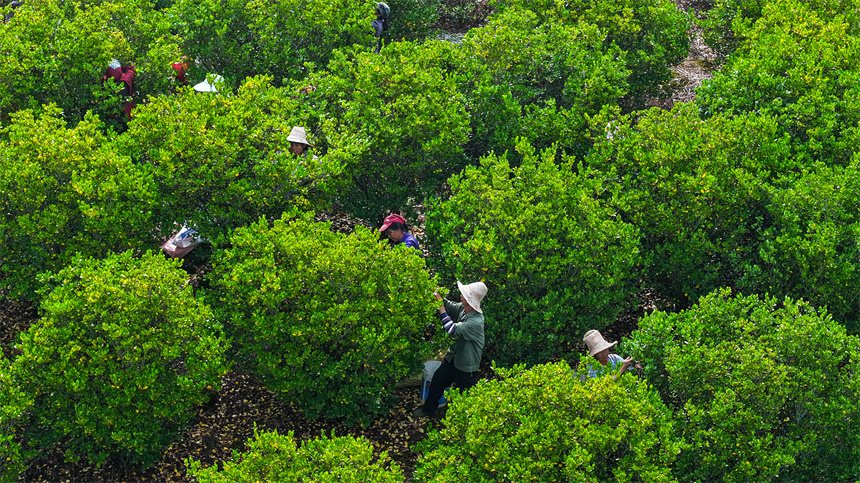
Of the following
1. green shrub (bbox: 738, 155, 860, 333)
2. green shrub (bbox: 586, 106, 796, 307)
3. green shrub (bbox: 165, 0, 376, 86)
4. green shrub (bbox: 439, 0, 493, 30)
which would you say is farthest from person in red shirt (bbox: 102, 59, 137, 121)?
green shrub (bbox: 439, 0, 493, 30)

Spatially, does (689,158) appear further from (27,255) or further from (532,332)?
(27,255)

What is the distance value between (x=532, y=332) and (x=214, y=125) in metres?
4.45

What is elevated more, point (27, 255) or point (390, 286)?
point (390, 286)

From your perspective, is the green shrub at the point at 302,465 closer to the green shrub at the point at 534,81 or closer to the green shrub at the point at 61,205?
the green shrub at the point at 61,205

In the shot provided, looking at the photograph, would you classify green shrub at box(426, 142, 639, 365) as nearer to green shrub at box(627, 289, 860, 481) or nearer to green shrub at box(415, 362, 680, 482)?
green shrub at box(627, 289, 860, 481)

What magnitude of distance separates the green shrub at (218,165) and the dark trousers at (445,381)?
255 cm

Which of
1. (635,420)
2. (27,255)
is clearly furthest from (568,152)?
(27,255)

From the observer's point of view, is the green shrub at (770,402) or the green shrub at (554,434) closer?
the green shrub at (554,434)

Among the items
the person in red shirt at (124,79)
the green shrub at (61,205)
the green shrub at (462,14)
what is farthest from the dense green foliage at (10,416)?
the green shrub at (462,14)

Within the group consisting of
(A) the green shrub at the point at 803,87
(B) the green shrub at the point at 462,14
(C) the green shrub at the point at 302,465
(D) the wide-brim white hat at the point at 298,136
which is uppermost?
(A) the green shrub at the point at 803,87

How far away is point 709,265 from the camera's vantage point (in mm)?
10188

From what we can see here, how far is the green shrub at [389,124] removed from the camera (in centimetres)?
1073

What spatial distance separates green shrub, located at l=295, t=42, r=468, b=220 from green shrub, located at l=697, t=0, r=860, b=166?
12.1 ft

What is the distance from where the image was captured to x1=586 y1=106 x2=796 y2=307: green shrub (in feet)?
32.5
